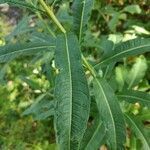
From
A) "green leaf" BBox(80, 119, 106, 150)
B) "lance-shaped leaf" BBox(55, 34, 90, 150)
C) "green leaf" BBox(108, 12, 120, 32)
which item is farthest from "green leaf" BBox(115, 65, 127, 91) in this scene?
"lance-shaped leaf" BBox(55, 34, 90, 150)

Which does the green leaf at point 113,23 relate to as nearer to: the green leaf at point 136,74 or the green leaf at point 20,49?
the green leaf at point 136,74

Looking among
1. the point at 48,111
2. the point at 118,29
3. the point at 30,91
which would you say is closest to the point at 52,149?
the point at 48,111

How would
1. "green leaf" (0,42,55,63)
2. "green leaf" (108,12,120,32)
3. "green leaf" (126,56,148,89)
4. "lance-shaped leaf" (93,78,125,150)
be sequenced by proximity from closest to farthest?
"lance-shaped leaf" (93,78,125,150)
"green leaf" (0,42,55,63)
"green leaf" (126,56,148,89)
"green leaf" (108,12,120,32)

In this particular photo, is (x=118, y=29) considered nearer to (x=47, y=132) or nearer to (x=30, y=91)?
(x=30, y=91)

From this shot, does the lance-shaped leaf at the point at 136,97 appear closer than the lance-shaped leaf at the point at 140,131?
Yes

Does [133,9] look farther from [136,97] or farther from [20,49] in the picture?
[20,49]

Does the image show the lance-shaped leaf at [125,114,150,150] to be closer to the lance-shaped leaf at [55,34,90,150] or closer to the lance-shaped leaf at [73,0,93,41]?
the lance-shaped leaf at [73,0,93,41]

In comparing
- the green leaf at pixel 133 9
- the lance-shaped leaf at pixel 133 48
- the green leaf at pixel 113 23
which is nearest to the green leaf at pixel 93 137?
the lance-shaped leaf at pixel 133 48
